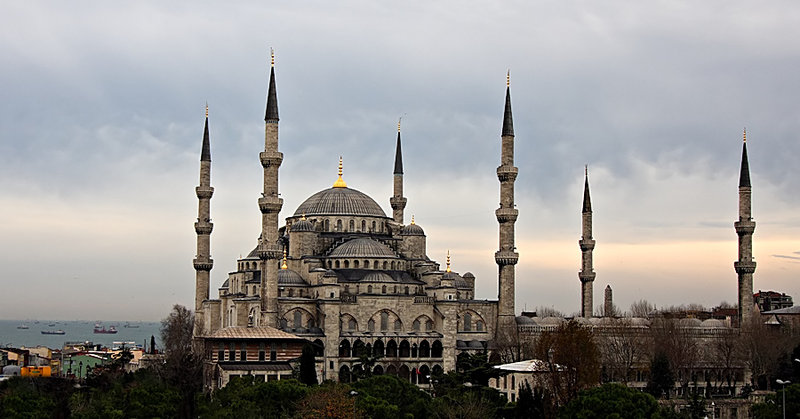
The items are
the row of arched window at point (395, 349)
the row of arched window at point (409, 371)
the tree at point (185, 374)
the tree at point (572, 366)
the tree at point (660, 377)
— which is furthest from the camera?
the row of arched window at point (395, 349)

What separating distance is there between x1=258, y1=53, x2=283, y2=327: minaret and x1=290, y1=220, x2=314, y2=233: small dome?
561cm

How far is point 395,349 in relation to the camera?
47344 mm

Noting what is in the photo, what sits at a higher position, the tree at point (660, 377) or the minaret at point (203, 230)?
the minaret at point (203, 230)

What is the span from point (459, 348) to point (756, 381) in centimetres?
1292

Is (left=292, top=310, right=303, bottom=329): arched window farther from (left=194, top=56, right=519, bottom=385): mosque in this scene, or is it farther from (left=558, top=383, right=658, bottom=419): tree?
(left=558, top=383, right=658, bottom=419): tree

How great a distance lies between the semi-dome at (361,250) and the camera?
5050cm

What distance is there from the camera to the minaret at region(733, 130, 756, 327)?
164 feet

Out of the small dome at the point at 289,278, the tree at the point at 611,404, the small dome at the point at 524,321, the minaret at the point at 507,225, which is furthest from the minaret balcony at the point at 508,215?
the tree at the point at 611,404

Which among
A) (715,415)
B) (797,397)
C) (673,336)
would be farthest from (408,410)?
(673,336)

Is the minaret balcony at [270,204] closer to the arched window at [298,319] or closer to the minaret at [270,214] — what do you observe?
the minaret at [270,214]

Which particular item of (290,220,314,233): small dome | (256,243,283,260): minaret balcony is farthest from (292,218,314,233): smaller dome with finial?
(256,243,283,260): minaret balcony

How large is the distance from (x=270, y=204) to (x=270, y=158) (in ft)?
6.87

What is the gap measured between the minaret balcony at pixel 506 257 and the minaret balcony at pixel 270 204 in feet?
34.8

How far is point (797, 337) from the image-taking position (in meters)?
48.3
